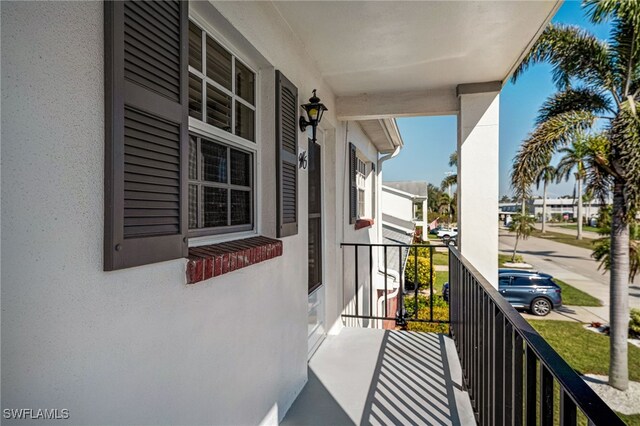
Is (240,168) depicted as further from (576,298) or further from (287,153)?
(576,298)

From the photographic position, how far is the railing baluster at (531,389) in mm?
1081

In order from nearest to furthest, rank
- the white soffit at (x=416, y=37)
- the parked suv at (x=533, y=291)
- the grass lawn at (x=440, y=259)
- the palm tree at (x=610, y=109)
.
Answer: the white soffit at (x=416, y=37) < the palm tree at (x=610, y=109) < the parked suv at (x=533, y=291) < the grass lawn at (x=440, y=259)

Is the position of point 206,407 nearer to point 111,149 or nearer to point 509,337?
point 111,149

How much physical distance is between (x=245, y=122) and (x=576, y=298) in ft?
51.9

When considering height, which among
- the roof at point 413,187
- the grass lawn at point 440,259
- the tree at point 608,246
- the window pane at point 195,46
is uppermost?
the roof at point 413,187

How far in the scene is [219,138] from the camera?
1.80 m

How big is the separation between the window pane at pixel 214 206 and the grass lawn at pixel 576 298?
1494 centimetres

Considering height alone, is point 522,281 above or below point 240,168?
below

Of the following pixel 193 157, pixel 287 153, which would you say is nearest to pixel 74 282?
pixel 193 157

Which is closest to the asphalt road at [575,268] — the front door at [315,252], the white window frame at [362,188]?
the white window frame at [362,188]

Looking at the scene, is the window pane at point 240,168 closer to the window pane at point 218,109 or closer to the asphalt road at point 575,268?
the window pane at point 218,109

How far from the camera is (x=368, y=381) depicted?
281 centimetres

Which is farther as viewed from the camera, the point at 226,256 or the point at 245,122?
the point at 245,122

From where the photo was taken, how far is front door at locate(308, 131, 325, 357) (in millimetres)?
3357
